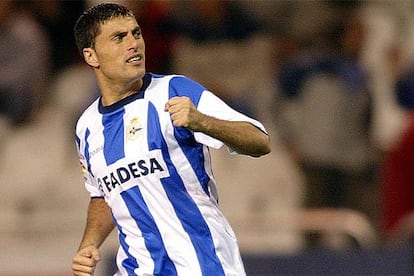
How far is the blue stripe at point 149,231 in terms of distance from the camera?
5270 millimetres

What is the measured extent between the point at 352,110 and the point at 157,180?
4.83m

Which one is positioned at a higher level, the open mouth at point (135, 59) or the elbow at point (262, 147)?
the open mouth at point (135, 59)

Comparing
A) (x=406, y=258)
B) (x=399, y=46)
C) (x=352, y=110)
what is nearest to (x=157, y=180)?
(x=406, y=258)

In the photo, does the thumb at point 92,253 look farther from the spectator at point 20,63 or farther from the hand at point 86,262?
the spectator at point 20,63

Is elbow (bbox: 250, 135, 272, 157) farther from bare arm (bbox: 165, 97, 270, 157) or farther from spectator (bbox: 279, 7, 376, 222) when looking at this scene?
Answer: spectator (bbox: 279, 7, 376, 222)

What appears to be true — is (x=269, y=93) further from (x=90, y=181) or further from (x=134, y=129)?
(x=134, y=129)

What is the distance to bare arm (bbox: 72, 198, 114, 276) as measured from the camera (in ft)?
17.7

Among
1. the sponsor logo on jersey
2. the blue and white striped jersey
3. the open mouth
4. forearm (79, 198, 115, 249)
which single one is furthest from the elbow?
forearm (79, 198, 115, 249)

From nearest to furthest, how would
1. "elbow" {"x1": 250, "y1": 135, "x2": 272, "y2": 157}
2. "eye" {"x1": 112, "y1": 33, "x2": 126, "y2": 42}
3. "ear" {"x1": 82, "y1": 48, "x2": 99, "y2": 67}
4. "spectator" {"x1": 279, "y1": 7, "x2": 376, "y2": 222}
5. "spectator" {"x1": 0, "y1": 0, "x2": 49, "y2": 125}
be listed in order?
1. "elbow" {"x1": 250, "y1": 135, "x2": 272, "y2": 157}
2. "eye" {"x1": 112, "y1": 33, "x2": 126, "y2": 42}
3. "ear" {"x1": 82, "y1": 48, "x2": 99, "y2": 67}
4. "spectator" {"x1": 279, "y1": 7, "x2": 376, "y2": 222}
5. "spectator" {"x1": 0, "y1": 0, "x2": 49, "y2": 125}

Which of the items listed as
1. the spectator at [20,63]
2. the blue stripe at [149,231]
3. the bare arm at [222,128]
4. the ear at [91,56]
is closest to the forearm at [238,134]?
the bare arm at [222,128]

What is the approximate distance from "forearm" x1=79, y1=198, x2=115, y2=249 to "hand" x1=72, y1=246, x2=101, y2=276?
0.16m

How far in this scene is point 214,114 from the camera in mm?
5148

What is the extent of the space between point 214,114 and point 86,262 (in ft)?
2.82

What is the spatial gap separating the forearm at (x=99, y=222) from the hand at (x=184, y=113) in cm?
93
